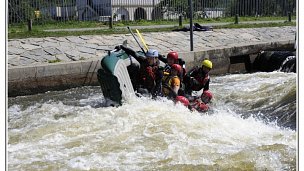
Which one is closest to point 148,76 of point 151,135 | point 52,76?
point 151,135

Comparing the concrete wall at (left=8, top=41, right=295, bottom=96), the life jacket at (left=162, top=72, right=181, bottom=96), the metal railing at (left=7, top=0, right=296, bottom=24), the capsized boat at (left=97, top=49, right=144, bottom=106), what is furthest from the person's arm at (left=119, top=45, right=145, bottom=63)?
the metal railing at (left=7, top=0, right=296, bottom=24)

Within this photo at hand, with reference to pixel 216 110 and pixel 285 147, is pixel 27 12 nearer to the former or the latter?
pixel 216 110

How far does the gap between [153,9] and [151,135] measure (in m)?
19.6

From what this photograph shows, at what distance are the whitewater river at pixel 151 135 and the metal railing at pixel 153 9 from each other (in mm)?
11718

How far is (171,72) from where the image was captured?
7.66 metres

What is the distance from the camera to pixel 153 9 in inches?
995

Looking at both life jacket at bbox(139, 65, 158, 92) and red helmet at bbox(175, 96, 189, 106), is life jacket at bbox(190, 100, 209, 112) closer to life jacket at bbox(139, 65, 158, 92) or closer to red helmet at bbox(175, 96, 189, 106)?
red helmet at bbox(175, 96, 189, 106)

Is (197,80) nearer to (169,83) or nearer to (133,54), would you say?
(169,83)

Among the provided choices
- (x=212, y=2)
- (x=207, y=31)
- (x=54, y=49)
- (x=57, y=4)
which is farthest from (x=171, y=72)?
(x=212, y=2)

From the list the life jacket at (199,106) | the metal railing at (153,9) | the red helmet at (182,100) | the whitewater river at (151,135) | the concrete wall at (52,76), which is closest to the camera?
the whitewater river at (151,135)

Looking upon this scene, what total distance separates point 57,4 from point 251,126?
49.2ft

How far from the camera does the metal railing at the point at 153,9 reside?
2019 cm

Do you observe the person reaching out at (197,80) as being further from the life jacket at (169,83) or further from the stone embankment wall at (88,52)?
the stone embankment wall at (88,52)

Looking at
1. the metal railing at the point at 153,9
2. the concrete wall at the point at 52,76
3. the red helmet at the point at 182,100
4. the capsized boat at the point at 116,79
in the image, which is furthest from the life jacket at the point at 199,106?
the metal railing at the point at 153,9
